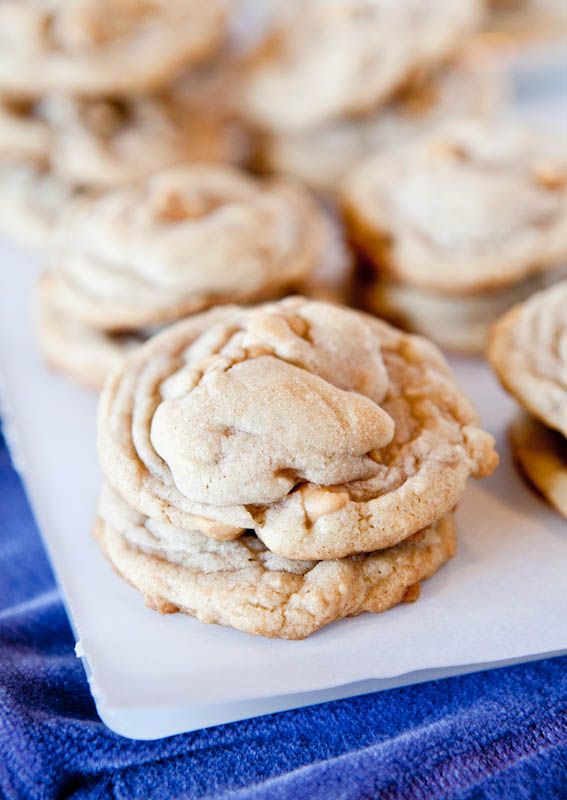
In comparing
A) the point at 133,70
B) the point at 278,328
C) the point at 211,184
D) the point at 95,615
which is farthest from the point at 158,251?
the point at 95,615

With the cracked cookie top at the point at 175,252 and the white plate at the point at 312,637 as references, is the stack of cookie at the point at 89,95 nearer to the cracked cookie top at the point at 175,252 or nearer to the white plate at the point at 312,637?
the cracked cookie top at the point at 175,252

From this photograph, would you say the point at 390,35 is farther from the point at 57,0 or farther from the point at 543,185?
the point at 57,0

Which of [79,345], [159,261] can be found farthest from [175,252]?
[79,345]

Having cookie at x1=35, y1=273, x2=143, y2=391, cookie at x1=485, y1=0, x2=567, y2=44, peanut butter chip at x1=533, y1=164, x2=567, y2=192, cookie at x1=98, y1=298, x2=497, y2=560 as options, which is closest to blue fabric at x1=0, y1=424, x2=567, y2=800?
cookie at x1=98, y1=298, x2=497, y2=560

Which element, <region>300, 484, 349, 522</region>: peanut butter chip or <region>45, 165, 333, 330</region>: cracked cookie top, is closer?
<region>300, 484, 349, 522</region>: peanut butter chip

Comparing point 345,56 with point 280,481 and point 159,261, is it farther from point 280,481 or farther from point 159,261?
point 280,481

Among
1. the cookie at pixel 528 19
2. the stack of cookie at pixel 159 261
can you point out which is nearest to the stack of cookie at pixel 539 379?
the stack of cookie at pixel 159 261

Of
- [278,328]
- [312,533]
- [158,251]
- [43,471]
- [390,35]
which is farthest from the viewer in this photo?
[390,35]

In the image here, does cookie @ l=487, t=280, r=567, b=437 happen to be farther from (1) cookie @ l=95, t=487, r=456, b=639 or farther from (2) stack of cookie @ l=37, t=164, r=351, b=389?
(2) stack of cookie @ l=37, t=164, r=351, b=389
